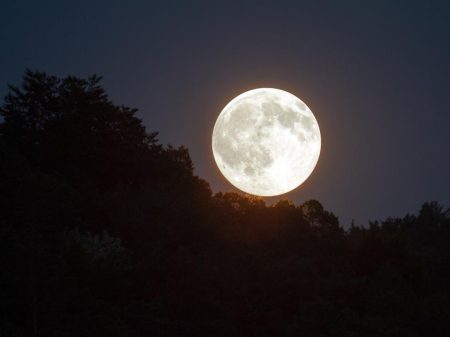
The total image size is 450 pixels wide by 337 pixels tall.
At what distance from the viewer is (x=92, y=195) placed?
39.6 meters

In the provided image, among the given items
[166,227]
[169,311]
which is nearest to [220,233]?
[166,227]

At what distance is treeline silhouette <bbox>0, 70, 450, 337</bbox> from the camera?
24.1 metres

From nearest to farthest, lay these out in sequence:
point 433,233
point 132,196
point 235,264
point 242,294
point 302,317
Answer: point 302,317, point 242,294, point 235,264, point 132,196, point 433,233

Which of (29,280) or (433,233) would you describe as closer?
(29,280)

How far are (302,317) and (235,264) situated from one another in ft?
20.9

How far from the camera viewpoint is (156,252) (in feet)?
107

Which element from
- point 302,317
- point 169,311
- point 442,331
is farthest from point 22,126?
point 442,331

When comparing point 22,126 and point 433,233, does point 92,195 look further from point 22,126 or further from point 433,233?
point 433,233

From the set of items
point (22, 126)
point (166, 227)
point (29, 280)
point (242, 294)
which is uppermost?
point (22, 126)

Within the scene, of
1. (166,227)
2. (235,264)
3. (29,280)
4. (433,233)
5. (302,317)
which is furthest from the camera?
(433,233)

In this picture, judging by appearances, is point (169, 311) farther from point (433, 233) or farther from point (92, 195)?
point (433, 233)

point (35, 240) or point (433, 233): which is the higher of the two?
point (433, 233)

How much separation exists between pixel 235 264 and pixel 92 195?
393 inches

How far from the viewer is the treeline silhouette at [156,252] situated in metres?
24.1
